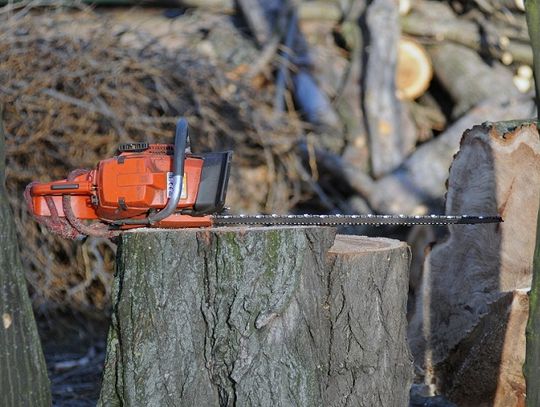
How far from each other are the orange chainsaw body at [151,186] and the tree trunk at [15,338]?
0.24m

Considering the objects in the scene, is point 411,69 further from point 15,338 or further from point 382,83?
point 15,338

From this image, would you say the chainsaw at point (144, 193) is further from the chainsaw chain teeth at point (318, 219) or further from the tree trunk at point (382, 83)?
the tree trunk at point (382, 83)

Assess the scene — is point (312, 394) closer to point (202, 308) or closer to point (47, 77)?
point (202, 308)

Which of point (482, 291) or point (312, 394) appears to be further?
point (482, 291)

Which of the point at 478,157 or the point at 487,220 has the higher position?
the point at 478,157

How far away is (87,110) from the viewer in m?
5.57

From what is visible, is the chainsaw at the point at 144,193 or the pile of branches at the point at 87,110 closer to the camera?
the chainsaw at the point at 144,193

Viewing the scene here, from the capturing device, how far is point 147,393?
2.63 metres

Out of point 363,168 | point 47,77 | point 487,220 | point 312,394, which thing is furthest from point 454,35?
point 312,394

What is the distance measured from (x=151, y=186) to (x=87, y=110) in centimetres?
298

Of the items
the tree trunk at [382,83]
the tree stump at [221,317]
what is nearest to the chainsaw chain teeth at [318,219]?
the tree stump at [221,317]

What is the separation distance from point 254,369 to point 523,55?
183 inches

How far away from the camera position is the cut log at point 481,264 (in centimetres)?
350

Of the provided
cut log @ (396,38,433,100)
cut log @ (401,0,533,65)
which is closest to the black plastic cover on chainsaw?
cut log @ (396,38,433,100)
